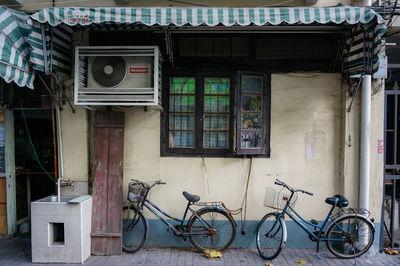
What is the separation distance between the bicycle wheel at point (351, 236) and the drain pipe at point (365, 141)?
0.38m

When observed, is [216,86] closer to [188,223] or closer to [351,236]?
[188,223]

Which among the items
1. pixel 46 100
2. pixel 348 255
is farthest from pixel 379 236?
pixel 46 100

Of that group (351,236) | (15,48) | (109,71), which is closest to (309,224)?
(351,236)

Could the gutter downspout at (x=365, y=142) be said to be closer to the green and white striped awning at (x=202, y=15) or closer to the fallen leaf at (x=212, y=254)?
the green and white striped awning at (x=202, y=15)

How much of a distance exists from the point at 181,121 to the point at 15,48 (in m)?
3.01

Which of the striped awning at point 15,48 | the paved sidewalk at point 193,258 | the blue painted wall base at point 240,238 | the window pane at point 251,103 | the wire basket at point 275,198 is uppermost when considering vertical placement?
the striped awning at point 15,48

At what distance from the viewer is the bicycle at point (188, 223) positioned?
16.8ft

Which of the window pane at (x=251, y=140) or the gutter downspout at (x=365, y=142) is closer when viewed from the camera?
the gutter downspout at (x=365, y=142)

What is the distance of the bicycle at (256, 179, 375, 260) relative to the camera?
16.0ft

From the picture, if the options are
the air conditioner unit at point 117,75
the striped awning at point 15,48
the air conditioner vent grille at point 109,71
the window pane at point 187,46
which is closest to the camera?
the striped awning at point 15,48

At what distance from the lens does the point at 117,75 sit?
16.1 feet

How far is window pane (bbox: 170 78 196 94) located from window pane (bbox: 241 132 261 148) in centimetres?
138

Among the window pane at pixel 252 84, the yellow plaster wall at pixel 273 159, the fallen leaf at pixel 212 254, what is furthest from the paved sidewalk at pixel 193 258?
the window pane at pixel 252 84

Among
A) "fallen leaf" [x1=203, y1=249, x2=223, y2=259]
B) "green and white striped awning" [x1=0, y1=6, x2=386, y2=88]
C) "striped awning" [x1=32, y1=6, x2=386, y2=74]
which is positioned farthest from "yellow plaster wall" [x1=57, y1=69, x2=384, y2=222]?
"striped awning" [x1=32, y1=6, x2=386, y2=74]
